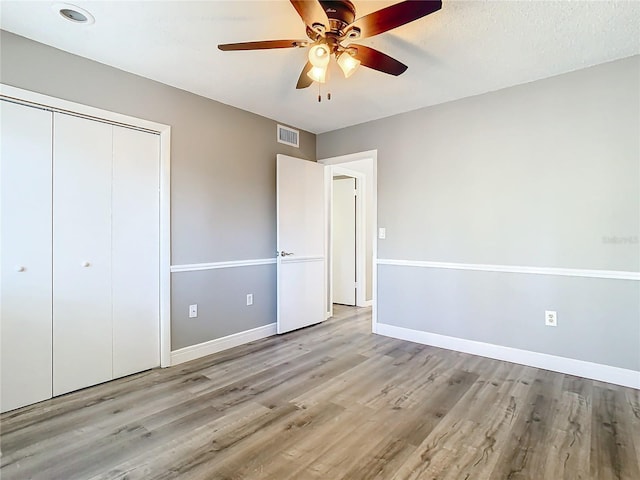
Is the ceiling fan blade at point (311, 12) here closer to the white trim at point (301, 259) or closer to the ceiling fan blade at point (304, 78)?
the ceiling fan blade at point (304, 78)

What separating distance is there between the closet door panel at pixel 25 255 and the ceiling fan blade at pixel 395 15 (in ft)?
7.24

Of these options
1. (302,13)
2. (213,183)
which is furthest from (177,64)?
(302,13)

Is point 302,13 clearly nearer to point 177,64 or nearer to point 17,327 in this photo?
point 177,64

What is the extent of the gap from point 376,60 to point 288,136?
7.22ft

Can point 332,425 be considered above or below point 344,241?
below

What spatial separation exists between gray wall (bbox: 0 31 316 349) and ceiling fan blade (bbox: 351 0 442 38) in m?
1.68

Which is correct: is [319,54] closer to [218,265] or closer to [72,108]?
[72,108]

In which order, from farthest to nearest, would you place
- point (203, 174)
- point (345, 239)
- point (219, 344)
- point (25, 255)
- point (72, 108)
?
point (345, 239) < point (219, 344) < point (203, 174) < point (72, 108) < point (25, 255)

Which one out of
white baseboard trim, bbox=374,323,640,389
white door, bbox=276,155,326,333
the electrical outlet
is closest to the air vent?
white door, bbox=276,155,326,333

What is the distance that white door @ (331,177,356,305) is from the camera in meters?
5.45

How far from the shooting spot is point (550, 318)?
283 centimetres

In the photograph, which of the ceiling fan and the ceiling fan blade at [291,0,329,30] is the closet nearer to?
the ceiling fan

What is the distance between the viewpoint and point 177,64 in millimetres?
2566

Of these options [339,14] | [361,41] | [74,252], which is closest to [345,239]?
[361,41]
